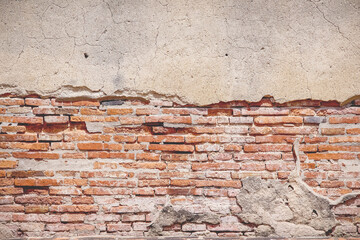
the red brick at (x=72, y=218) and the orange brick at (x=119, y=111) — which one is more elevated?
the orange brick at (x=119, y=111)

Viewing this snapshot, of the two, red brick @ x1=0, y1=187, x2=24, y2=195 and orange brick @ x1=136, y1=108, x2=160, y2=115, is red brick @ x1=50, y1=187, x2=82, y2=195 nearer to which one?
red brick @ x1=0, y1=187, x2=24, y2=195

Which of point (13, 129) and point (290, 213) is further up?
point (13, 129)

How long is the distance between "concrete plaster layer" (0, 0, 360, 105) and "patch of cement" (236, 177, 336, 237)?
890mm

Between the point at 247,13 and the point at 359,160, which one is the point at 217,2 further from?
the point at 359,160

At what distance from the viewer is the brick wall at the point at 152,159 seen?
1983mm

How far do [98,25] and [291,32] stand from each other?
1734mm

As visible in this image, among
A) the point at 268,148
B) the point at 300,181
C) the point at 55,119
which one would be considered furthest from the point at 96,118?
the point at 300,181

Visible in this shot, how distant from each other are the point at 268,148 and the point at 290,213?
60 centimetres

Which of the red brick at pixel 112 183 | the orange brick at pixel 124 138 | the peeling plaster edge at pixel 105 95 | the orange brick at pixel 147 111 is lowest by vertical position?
the red brick at pixel 112 183

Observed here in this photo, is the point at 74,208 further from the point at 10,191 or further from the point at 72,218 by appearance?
the point at 10,191

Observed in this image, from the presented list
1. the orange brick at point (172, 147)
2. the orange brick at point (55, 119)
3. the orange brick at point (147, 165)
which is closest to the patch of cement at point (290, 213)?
the orange brick at point (172, 147)

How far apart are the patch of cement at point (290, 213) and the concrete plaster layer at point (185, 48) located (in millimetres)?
890

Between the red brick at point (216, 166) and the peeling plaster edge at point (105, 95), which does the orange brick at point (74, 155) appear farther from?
the red brick at point (216, 166)

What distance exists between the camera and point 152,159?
6.63 ft
